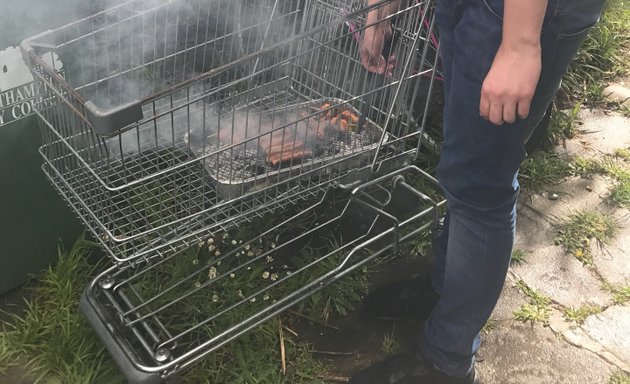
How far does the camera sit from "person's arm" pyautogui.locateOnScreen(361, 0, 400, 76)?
226 centimetres

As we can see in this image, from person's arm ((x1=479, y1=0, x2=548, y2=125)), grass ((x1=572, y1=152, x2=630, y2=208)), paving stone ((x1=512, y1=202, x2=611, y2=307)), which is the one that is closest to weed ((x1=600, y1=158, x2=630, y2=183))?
grass ((x1=572, y1=152, x2=630, y2=208))

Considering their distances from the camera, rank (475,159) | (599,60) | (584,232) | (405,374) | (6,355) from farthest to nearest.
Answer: (599,60) < (584,232) < (6,355) < (405,374) < (475,159)

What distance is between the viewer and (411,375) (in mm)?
2352

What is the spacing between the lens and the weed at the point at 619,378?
2.53 meters

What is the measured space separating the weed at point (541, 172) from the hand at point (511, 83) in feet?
6.20

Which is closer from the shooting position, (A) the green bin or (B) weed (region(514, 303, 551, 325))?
(A) the green bin

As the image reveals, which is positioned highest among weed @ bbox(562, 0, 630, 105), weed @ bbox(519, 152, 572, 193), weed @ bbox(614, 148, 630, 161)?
A: weed @ bbox(562, 0, 630, 105)

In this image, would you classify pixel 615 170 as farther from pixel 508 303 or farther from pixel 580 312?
pixel 508 303

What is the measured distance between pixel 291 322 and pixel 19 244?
1106 mm

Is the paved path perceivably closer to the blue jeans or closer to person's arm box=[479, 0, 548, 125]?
the blue jeans

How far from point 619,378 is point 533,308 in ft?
1.41

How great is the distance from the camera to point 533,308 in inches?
112

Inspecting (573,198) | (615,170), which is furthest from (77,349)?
(615,170)

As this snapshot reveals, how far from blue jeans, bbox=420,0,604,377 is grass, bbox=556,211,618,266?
1079 mm
